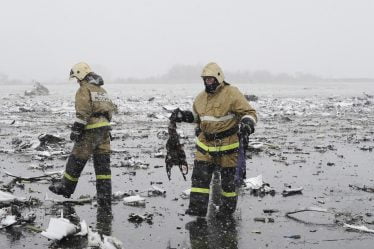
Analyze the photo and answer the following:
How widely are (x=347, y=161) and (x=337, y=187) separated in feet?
8.29

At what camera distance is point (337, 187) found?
314 inches

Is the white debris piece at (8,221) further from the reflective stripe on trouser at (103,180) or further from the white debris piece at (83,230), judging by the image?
the reflective stripe on trouser at (103,180)

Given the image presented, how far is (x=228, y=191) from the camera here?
247 inches

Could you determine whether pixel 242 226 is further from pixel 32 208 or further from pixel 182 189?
pixel 32 208

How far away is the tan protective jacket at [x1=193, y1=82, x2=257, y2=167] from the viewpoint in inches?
237

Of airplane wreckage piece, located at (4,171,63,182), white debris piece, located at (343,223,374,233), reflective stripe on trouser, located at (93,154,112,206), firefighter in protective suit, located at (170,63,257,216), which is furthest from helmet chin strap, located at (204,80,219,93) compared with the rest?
airplane wreckage piece, located at (4,171,63,182)

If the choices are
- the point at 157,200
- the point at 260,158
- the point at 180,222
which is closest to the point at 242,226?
the point at 180,222

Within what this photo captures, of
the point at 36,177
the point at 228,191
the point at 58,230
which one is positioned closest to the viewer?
the point at 58,230

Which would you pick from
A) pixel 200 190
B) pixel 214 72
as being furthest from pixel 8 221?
pixel 214 72

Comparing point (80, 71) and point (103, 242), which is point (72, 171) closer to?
point (80, 71)

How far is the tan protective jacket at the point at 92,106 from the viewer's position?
6.45 m

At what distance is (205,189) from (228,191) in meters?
0.38

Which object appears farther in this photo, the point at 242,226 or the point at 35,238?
the point at 242,226

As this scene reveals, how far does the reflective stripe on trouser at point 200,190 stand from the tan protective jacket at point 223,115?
132 millimetres
